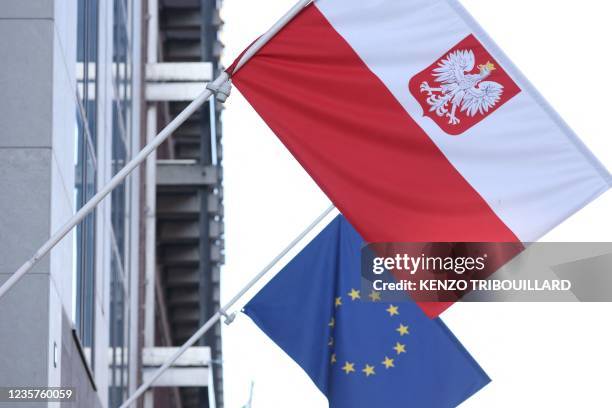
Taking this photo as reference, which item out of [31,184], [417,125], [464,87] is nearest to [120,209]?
[31,184]

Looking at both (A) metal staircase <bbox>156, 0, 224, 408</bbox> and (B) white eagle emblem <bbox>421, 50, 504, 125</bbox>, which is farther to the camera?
(A) metal staircase <bbox>156, 0, 224, 408</bbox>

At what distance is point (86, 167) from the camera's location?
70.0 feet

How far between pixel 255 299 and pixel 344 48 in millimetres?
7357

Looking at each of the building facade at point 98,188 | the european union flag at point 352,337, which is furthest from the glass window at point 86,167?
the european union flag at point 352,337

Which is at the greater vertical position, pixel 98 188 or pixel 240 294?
pixel 98 188

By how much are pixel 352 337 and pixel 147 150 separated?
24.2 feet

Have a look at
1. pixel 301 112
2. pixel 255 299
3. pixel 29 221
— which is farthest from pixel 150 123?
pixel 301 112

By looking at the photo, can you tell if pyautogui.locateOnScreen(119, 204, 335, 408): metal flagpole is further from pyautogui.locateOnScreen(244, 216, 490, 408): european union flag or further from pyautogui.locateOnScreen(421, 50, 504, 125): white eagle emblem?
pyautogui.locateOnScreen(421, 50, 504, 125): white eagle emblem

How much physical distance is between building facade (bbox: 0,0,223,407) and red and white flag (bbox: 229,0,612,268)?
3.29m

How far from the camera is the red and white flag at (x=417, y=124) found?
1318 centimetres

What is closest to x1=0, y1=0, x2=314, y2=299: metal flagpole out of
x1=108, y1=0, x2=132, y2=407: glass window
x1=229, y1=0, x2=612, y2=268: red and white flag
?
x1=229, y1=0, x2=612, y2=268: red and white flag

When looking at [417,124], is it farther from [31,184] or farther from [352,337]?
[352,337]

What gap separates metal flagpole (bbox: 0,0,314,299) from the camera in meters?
12.8

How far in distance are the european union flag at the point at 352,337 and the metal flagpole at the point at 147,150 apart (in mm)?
6446
